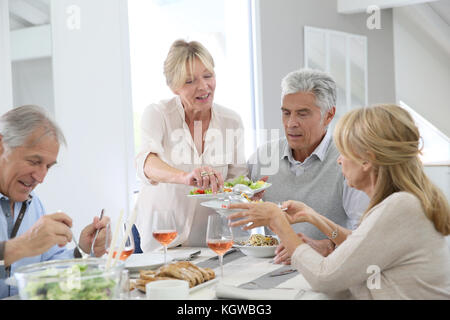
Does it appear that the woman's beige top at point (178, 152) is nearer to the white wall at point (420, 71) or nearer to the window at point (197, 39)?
the window at point (197, 39)

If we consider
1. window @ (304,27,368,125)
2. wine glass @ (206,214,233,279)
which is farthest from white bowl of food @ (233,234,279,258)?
window @ (304,27,368,125)

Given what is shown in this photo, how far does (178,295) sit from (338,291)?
1.54 ft

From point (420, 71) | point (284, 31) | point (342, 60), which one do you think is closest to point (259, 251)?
point (284, 31)

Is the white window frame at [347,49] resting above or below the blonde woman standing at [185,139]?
above

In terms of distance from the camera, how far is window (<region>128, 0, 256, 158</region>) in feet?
13.5

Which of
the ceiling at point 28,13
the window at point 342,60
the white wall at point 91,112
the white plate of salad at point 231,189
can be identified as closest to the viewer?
the white plate of salad at point 231,189

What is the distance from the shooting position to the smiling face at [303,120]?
2438 mm

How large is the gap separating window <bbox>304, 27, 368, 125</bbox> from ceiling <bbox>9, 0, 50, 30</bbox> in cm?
331

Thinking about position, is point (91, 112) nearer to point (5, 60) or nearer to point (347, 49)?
point (5, 60)

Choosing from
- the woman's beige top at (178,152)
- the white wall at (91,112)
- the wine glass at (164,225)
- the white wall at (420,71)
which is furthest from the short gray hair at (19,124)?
the white wall at (420,71)

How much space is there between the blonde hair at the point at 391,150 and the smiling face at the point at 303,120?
2.94 feet

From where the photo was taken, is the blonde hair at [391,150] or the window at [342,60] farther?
the window at [342,60]

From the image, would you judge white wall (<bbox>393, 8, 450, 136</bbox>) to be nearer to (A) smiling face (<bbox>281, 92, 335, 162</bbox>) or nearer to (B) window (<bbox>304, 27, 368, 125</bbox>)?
(B) window (<bbox>304, 27, 368, 125</bbox>)
